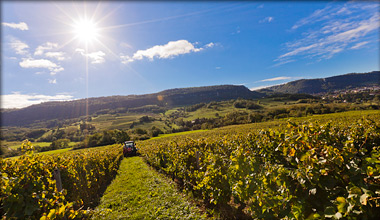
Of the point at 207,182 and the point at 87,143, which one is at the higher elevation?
the point at 207,182

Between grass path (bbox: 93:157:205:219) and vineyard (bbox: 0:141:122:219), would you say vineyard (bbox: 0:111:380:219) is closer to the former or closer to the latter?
vineyard (bbox: 0:141:122:219)

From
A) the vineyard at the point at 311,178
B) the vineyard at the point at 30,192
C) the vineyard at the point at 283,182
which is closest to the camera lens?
the vineyard at the point at 311,178

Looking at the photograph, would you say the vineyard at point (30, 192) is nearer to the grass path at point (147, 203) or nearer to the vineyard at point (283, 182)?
the vineyard at point (283, 182)

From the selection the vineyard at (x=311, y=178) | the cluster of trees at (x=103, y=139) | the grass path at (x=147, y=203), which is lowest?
the cluster of trees at (x=103, y=139)

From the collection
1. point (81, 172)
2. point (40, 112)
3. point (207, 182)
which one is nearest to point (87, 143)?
point (81, 172)

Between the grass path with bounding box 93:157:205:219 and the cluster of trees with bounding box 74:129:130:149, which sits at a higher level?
the grass path with bounding box 93:157:205:219

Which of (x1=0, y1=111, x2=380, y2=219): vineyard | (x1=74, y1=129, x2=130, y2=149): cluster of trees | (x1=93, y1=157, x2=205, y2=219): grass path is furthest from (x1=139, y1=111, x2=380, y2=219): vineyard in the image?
(x1=74, y1=129, x2=130, y2=149): cluster of trees

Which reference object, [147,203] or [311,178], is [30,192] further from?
[147,203]

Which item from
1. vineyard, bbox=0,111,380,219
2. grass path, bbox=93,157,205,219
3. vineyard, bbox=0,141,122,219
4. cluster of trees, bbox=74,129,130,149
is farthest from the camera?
cluster of trees, bbox=74,129,130,149

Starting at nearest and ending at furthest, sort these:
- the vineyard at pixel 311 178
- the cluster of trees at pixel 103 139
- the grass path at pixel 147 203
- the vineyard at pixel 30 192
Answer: the vineyard at pixel 311 178, the vineyard at pixel 30 192, the grass path at pixel 147 203, the cluster of trees at pixel 103 139

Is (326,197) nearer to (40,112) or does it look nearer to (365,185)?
(365,185)

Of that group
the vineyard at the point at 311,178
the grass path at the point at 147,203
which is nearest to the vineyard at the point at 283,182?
the vineyard at the point at 311,178

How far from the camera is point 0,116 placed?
176 m

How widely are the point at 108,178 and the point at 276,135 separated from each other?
42.6 ft
